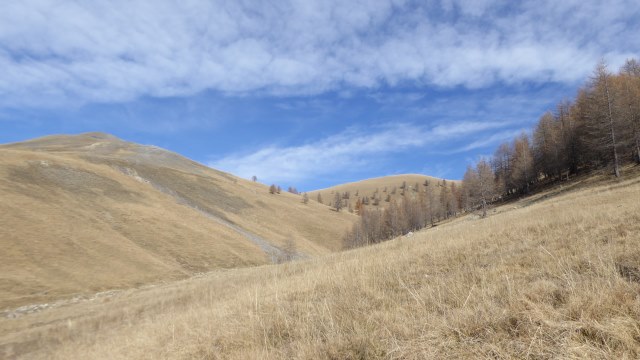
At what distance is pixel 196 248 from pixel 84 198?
18.2 meters

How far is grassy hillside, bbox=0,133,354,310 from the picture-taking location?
35125mm

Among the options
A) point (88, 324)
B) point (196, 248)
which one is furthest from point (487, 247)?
point (196, 248)

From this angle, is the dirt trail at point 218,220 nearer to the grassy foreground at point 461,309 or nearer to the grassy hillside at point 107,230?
the grassy hillside at point 107,230

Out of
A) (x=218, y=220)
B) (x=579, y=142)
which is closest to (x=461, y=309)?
(x=579, y=142)

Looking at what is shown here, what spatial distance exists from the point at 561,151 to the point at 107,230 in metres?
72.5

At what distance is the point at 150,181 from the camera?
84.9 meters

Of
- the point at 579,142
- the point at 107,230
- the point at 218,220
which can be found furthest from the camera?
the point at 218,220

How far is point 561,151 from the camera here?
214 feet

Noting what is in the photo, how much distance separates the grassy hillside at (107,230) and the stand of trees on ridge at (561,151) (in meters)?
25.7

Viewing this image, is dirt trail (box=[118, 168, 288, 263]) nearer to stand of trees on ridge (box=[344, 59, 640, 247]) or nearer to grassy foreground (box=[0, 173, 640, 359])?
stand of trees on ridge (box=[344, 59, 640, 247])

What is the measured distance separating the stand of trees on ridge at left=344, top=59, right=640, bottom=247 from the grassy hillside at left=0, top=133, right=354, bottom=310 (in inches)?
1012

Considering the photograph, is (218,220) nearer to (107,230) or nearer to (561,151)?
(107,230)

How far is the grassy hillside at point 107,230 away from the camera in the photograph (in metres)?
35.1

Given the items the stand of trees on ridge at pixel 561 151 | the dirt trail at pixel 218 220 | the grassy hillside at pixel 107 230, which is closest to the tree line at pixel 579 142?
the stand of trees on ridge at pixel 561 151
